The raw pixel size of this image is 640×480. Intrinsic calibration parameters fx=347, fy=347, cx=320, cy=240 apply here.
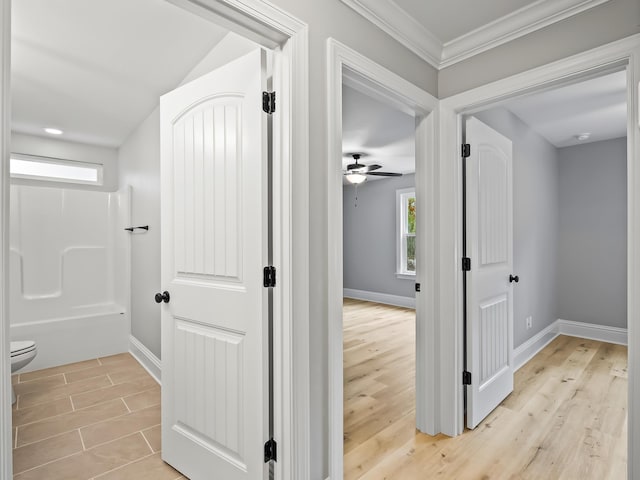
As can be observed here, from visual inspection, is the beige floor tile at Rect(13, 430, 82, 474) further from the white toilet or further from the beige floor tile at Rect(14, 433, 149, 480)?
the white toilet

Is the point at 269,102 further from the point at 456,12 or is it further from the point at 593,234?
the point at 593,234

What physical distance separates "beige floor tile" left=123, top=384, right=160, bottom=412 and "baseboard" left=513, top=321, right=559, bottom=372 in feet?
10.7

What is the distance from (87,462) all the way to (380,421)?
1.80m

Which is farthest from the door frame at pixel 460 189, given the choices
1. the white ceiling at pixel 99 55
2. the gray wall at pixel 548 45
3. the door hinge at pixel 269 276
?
the white ceiling at pixel 99 55

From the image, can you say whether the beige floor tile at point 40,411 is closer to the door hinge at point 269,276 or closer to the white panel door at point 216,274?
the white panel door at point 216,274

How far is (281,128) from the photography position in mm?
1461

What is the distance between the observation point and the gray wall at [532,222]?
11.1ft

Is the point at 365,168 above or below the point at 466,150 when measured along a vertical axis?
above

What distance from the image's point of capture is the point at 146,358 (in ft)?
11.2

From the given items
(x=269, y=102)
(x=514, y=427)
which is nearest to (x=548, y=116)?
(x=514, y=427)

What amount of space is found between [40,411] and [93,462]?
0.98 meters

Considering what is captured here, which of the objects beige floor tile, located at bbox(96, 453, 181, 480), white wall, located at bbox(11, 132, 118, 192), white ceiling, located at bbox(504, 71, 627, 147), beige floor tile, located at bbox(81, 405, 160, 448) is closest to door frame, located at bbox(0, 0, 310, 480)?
beige floor tile, located at bbox(96, 453, 181, 480)

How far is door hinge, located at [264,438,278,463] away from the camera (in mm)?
1503


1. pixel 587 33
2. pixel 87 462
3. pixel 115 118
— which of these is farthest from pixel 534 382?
pixel 115 118
